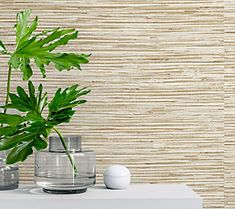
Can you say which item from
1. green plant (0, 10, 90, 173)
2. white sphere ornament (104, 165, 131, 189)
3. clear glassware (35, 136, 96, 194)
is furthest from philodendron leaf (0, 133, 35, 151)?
white sphere ornament (104, 165, 131, 189)

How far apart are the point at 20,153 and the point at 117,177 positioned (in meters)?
0.31

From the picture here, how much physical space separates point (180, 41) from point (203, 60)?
3.9 inches

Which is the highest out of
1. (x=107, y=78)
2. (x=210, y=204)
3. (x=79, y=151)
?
(x=107, y=78)

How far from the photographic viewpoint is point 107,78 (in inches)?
78.3

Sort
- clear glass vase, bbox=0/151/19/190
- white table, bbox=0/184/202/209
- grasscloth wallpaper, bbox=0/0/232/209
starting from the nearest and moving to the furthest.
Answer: white table, bbox=0/184/202/209 → clear glass vase, bbox=0/151/19/190 → grasscloth wallpaper, bbox=0/0/232/209

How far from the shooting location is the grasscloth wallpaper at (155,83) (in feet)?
6.50

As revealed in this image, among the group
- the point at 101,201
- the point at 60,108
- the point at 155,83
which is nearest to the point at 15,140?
the point at 60,108

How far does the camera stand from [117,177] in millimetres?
1807

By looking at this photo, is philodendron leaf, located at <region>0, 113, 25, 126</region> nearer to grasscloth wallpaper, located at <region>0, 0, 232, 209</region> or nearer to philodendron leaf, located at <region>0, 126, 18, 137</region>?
philodendron leaf, located at <region>0, 126, 18, 137</region>

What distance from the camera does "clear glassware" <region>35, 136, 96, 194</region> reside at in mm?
1758

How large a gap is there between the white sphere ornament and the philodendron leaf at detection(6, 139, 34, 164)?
0.26m

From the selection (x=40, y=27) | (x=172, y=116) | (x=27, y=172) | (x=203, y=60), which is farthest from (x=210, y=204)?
(x=40, y=27)

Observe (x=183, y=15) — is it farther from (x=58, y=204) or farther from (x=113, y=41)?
(x=58, y=204)

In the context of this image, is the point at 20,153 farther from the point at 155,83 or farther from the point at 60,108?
the point at 155,83
